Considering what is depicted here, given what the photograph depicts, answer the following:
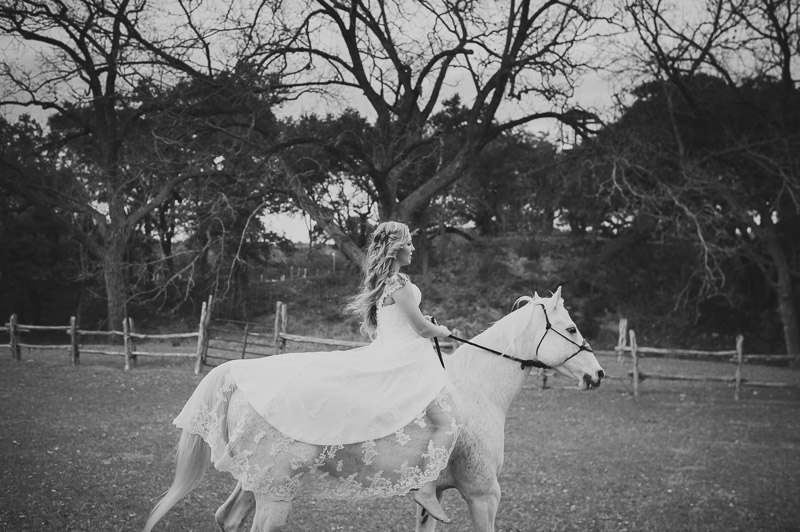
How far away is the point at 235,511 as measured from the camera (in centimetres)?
446

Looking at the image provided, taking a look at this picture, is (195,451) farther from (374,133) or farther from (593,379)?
(374,133)

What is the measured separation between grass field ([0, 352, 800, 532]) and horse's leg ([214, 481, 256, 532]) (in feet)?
5.93

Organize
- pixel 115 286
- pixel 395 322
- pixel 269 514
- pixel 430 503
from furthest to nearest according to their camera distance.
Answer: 1. pixel 115 286
2. pixel 395 322
3. pixel 430 503
4. pixel 269 514

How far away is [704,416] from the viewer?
1441 cm

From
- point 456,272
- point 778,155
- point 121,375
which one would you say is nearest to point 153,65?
point 121,375

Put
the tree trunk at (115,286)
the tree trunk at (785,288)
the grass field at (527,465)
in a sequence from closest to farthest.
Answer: the grass field at (527,465), the tree trunk at (785,288), the tree trunk at (115,286)

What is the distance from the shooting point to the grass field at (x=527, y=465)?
665 cm

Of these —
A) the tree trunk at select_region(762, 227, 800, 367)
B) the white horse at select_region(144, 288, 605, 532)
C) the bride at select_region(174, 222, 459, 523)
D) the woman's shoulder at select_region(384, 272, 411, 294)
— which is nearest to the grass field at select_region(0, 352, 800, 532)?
the white horse at select_region(144, 288, 605, 532)

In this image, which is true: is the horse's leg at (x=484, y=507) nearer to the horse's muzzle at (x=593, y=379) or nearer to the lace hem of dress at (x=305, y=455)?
the lace hem of dress at (x=305, y=455)

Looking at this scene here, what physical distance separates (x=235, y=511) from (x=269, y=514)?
649 mm

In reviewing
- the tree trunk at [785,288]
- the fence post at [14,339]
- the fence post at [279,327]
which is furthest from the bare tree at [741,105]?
the fence post at [14,339]

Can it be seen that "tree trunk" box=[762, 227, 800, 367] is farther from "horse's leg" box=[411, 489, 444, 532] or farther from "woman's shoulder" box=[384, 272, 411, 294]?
"woman's shoulder" box=[384, 272, 411, 294]

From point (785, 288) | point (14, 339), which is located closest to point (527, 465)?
point (785, 288)

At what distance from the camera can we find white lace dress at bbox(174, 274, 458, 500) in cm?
396
